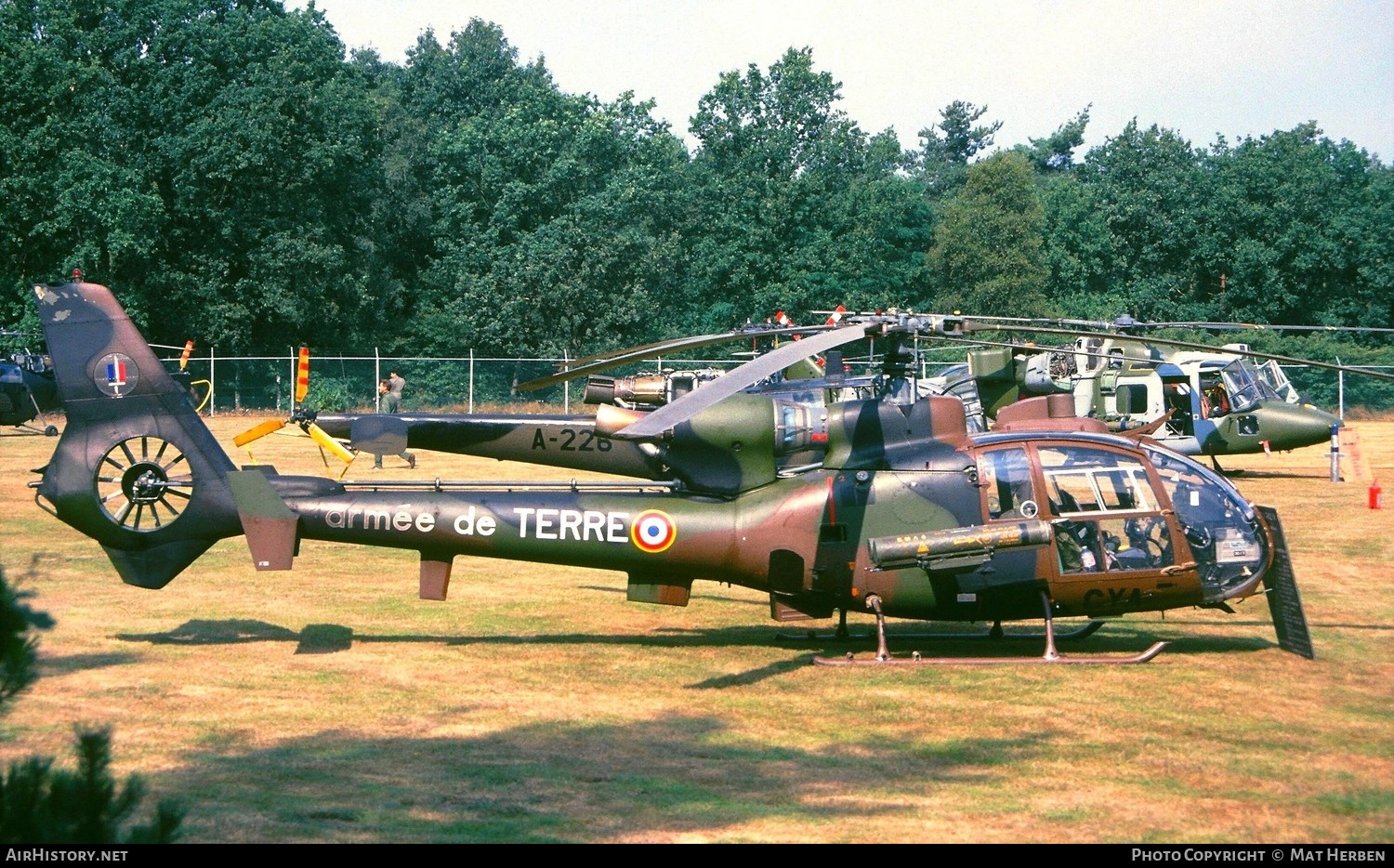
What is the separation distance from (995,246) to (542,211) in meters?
21.1

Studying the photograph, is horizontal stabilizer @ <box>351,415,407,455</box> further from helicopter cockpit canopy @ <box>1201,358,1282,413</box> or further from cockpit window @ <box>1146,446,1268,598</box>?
helicopter cockpit canopy @ <box>1201,358,1282,413</box>

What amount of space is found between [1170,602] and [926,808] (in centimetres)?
432

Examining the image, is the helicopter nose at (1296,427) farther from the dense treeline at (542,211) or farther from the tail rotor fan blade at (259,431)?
the dense treeline at (542,211)

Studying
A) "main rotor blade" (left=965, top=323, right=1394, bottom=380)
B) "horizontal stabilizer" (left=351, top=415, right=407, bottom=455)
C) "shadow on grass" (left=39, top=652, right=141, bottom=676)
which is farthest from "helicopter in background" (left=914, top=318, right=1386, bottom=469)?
"shadow on grass" (left=39, top=652, right=141, bottom=676)

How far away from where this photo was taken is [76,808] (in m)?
4.46

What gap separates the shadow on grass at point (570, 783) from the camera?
7.17 meters

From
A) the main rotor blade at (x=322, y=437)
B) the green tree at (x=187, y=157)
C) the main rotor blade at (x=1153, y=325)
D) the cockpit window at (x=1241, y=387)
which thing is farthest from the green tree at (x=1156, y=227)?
the main rotor blade at (x=322, y=437)

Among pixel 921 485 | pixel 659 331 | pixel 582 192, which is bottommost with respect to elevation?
pixel 921 485

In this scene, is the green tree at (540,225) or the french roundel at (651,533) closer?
the french roundel at (651,533)

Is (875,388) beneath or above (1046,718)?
above

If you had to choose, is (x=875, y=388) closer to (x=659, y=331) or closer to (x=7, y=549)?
(x=7, y=549)

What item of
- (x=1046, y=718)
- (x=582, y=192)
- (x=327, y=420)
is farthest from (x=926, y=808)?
(x=582, y=192)

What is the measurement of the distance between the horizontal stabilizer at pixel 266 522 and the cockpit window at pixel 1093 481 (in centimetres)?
642

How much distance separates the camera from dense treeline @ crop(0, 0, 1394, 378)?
5116 centimetres
